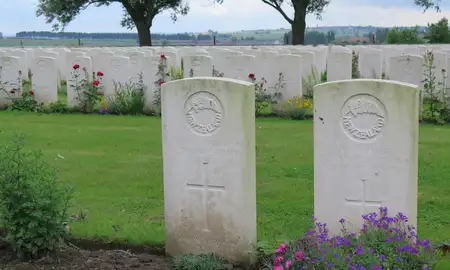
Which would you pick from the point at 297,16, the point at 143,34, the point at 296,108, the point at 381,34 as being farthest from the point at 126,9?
the point at 296,108

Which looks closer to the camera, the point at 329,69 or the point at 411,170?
the point at 411,170

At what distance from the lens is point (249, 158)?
4551mm

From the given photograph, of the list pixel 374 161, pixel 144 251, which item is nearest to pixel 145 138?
pixel 144 251

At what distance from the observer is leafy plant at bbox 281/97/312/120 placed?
11.2 m

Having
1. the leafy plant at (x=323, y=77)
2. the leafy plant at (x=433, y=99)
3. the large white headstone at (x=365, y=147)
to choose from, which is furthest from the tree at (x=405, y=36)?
the large white headstone at (x=365, y=147)

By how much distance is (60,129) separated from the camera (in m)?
10.4

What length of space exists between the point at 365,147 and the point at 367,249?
71 centimetres

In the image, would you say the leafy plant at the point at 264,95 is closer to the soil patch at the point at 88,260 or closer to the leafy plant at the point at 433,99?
the leafy plant at the point at 433,99

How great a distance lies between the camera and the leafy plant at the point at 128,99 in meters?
12.1

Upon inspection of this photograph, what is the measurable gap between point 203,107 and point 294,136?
4.92m

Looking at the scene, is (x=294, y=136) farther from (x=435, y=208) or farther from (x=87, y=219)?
(x=87, y=219)

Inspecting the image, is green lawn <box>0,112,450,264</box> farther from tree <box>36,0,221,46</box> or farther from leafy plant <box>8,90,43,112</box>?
tree <box>36,0,221,46</box>

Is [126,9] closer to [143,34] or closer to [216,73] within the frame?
[143,34]

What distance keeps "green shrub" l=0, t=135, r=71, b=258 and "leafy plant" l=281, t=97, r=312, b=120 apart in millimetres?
7129
